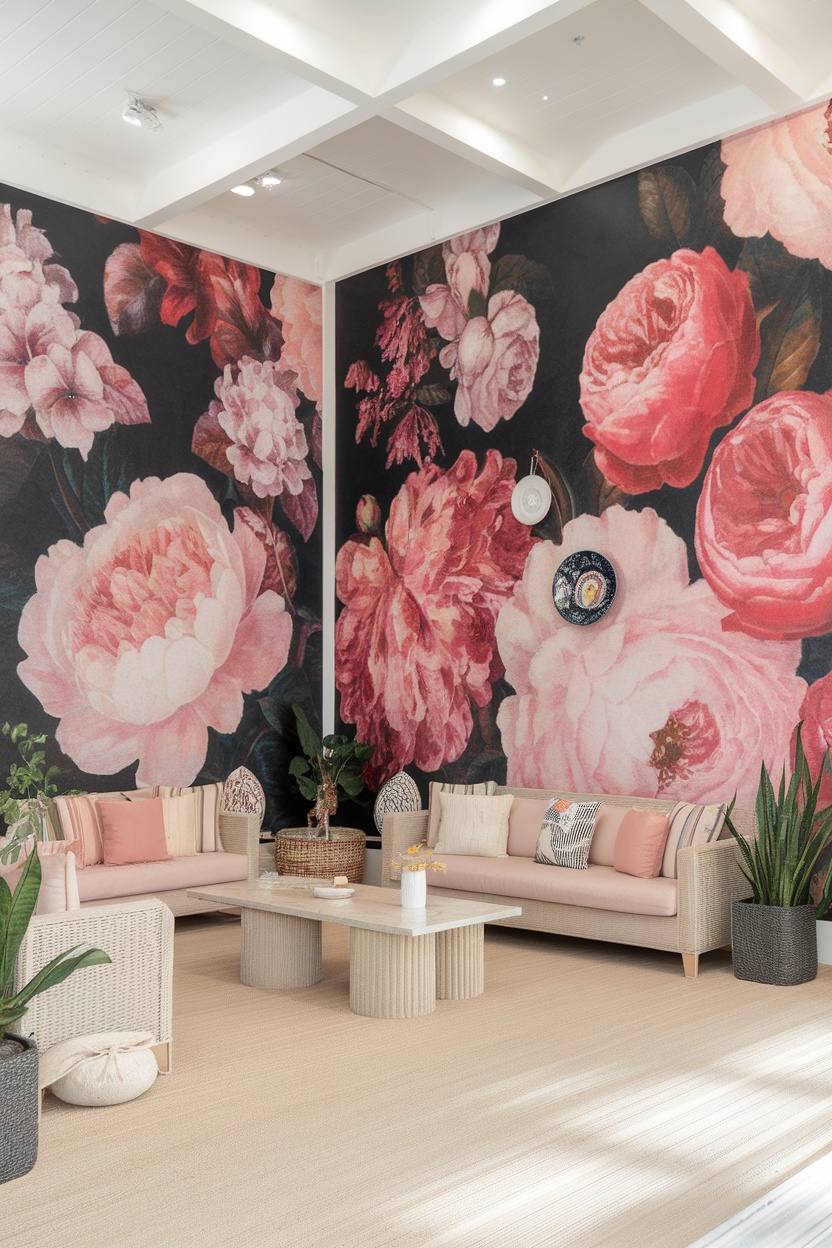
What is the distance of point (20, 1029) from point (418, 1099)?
4.54 ft

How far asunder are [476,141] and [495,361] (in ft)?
4.93

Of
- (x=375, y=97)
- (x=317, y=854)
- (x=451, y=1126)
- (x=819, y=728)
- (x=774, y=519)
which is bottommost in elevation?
(x=451, y=1126)

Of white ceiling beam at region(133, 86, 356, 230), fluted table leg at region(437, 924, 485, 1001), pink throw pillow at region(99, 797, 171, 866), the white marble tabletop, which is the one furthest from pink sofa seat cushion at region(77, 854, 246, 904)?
white ceiling beam at region(133, 86, 356, 230)

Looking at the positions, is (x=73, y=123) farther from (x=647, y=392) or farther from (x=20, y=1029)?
(x=20, y=1029)

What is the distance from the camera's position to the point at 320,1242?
2.78 m

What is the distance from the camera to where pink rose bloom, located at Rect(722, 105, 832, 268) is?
6.01m

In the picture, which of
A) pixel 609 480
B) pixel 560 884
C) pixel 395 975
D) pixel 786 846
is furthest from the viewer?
pixel 609 480

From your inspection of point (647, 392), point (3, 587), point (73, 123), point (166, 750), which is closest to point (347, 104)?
A: point (73, 123)

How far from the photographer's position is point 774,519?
6.12 m

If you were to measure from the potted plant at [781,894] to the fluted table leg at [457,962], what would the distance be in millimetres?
1403

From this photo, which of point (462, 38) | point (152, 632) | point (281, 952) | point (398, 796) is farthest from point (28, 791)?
point (462, 38)

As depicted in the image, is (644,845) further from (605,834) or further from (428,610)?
(428,610)

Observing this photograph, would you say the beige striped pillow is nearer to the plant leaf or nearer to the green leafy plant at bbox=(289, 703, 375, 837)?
the green leafy plant at bbox=(289, 703, 375, 837)

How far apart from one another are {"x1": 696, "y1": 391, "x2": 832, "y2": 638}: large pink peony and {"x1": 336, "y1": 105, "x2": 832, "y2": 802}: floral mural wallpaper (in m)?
0.01
